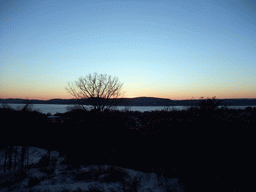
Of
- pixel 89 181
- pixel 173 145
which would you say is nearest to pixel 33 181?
pixel 89 181

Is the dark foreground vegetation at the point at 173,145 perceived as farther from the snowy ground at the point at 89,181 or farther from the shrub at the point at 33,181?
the shrub at the point at 33,181

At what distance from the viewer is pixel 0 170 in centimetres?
489

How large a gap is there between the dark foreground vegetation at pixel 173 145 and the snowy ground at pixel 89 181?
539mm

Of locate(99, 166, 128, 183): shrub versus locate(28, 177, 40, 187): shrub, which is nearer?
locate(28, 177, 40, 187): shrub

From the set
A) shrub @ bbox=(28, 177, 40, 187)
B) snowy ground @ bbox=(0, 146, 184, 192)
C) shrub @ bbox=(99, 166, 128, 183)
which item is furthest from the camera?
shrub @ bbox=(99, 166, 128, 183)

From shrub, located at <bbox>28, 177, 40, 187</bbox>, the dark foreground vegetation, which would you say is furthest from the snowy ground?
the dark foreground vegetation

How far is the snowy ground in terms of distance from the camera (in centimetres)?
384

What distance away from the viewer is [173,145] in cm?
520

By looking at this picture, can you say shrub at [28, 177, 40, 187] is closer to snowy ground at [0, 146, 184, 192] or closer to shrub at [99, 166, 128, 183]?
snowy ground at [0, 146, 184, 192]

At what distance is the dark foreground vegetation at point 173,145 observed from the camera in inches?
155

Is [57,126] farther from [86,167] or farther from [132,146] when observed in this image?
[132,146]

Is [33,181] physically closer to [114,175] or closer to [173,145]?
[114,175]

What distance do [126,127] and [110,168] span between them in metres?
3.09

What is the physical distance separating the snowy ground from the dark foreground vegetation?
54 cm
